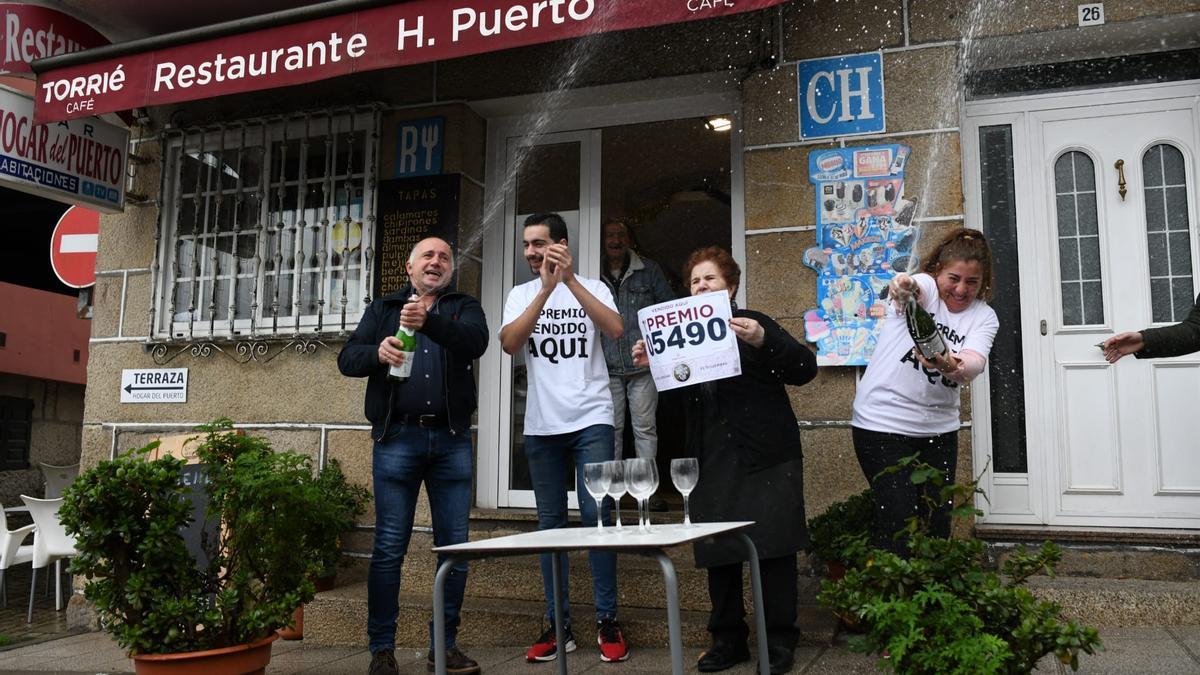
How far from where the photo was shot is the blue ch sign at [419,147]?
6773 mm

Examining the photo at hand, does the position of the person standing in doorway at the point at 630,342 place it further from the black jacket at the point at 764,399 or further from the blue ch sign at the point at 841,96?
the black jacket at the point at 764,399

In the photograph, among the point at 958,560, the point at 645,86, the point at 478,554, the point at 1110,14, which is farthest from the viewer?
the point at 645,86

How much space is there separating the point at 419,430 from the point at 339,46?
2.47m

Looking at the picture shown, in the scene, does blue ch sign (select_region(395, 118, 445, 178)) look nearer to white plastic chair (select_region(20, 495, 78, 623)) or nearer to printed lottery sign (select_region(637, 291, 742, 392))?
printed lottery sign (select_region(637, 291, 742, 392))

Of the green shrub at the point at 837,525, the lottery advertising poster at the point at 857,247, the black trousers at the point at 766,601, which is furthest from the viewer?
the lottery advertising poster at the point at 857,247

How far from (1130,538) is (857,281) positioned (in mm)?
2021

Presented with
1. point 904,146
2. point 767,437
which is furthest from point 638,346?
point 904,146

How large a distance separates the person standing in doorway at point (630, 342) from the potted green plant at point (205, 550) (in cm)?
197

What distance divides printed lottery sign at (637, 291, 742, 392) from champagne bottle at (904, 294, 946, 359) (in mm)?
723

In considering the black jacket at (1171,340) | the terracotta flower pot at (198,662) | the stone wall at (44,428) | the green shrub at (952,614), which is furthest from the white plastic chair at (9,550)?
the black jacket at (1171,340)

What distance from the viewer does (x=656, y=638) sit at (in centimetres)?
507

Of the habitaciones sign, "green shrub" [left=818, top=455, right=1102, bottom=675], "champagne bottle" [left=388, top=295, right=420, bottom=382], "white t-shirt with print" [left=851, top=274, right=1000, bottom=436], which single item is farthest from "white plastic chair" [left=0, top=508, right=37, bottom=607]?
"green shrub" [left=818, top=455, right=1102, bottom=675]

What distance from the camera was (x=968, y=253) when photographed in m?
4.15

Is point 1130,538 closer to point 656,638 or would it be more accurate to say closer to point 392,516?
point 656,638
